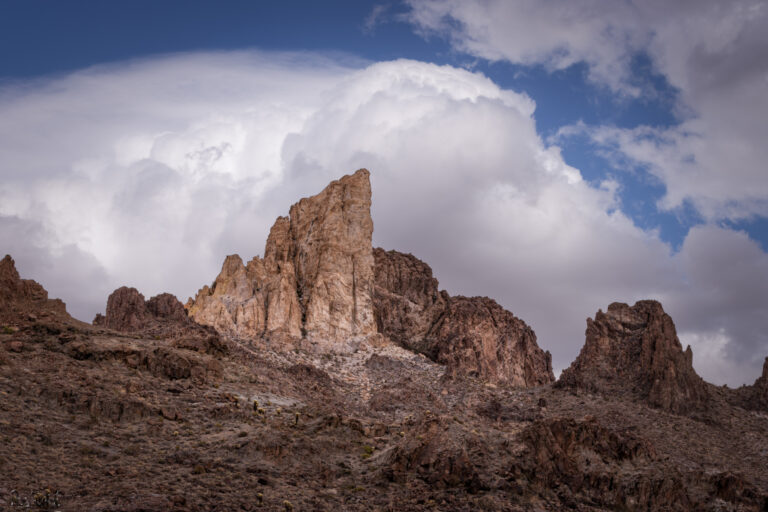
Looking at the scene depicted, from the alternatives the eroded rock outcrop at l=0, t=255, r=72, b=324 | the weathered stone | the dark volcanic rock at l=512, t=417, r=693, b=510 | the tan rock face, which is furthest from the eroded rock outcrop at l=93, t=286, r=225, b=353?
the dark volcanic rock at l=512, t=417, r=693, b=510

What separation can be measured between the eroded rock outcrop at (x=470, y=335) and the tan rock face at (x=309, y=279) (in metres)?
10.9

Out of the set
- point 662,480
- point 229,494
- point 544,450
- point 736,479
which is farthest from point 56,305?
point 736,479

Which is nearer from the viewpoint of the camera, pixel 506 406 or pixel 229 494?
pixel 229 494

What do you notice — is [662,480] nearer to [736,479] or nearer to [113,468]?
[736,479]

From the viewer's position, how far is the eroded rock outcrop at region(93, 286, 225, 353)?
14112 cm

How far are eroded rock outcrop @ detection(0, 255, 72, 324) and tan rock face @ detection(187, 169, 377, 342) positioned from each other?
48.3m

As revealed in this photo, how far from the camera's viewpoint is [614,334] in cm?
14750

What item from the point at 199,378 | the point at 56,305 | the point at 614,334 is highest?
the point at 614,334

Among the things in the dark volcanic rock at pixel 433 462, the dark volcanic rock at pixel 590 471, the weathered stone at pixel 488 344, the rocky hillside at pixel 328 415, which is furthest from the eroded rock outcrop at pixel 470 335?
the dark volcanic rock at pixel 433 462

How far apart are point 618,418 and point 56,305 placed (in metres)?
76.8

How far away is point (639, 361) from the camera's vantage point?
14150 cm

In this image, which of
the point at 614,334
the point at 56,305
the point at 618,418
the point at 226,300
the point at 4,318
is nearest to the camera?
the point at 4,318

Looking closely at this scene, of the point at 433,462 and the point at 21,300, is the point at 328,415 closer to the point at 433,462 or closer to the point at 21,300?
the point at 433,462

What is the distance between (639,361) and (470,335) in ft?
138
